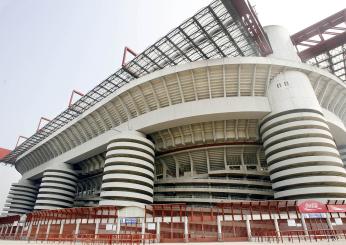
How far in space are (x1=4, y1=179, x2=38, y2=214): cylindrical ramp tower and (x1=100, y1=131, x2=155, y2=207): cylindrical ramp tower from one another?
51.4 meters

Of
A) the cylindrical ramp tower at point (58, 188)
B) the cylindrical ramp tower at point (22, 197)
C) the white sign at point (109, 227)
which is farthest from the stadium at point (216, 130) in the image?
the cylindrical ramp tower at point (22, 197)

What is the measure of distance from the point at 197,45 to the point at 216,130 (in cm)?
1522

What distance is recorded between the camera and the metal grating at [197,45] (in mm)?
36938

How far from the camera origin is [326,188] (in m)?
28.6

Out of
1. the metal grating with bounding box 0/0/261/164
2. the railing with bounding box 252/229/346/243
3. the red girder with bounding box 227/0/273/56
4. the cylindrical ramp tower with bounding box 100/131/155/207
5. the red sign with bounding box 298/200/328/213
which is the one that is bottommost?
the railing with bounding box 252/229/346/243

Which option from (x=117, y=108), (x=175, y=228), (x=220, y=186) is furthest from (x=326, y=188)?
(x=117, y=108)

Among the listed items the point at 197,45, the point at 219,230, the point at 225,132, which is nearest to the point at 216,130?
the point at 225,132

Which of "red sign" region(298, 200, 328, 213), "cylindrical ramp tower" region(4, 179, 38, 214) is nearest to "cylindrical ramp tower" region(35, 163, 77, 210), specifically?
"cylindrical ramp tower" region(4, 179, 38, 214)

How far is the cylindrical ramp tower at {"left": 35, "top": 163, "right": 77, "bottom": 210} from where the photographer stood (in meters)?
54.1

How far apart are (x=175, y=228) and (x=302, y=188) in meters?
16.6

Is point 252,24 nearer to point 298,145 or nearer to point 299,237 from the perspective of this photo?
point 298,145

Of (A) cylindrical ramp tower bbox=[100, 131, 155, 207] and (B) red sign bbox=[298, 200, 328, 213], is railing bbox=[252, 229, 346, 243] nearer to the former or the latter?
(B) red sign bbox=[298, 200, 328, 213]

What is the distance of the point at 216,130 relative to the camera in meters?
42.1

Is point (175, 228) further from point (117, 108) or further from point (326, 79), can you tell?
point (326, 79)
